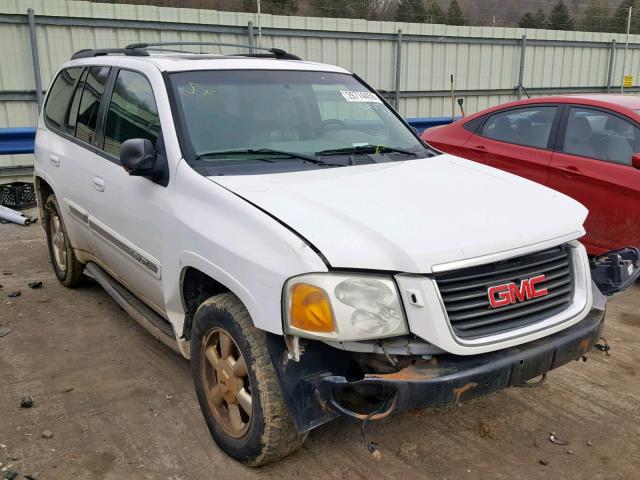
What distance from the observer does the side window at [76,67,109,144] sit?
4262mm

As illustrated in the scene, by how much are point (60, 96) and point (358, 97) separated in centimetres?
254

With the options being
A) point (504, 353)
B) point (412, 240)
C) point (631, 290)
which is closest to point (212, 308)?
point (412, 240)

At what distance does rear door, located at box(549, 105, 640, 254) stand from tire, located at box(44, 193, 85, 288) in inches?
164

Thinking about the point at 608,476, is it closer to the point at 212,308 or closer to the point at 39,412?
the point at 212,308

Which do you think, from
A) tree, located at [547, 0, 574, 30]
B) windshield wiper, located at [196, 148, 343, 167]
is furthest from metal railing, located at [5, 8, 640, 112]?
tree, located at [547, 0, 574, 30]

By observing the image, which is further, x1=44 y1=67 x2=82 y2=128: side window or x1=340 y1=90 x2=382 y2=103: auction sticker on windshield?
x1=44 y1=67 x2=82 y2=128: side window

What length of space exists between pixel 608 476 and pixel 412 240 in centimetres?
152

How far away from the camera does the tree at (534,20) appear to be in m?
24.4

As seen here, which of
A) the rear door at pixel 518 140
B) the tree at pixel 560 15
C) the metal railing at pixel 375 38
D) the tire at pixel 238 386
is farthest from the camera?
the tree at pixel 560 15

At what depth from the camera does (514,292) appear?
2.64 metres

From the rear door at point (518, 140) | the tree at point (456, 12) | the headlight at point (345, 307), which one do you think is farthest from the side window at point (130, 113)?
the tree at point (456, 12)

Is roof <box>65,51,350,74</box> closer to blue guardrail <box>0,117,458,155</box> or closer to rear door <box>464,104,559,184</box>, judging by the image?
rear door <box>464,104,559,184</box>

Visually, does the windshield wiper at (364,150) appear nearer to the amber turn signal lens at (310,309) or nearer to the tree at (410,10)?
the amber turn signal lens at (310,309)

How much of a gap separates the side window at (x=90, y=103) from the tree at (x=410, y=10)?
52.6 feet
